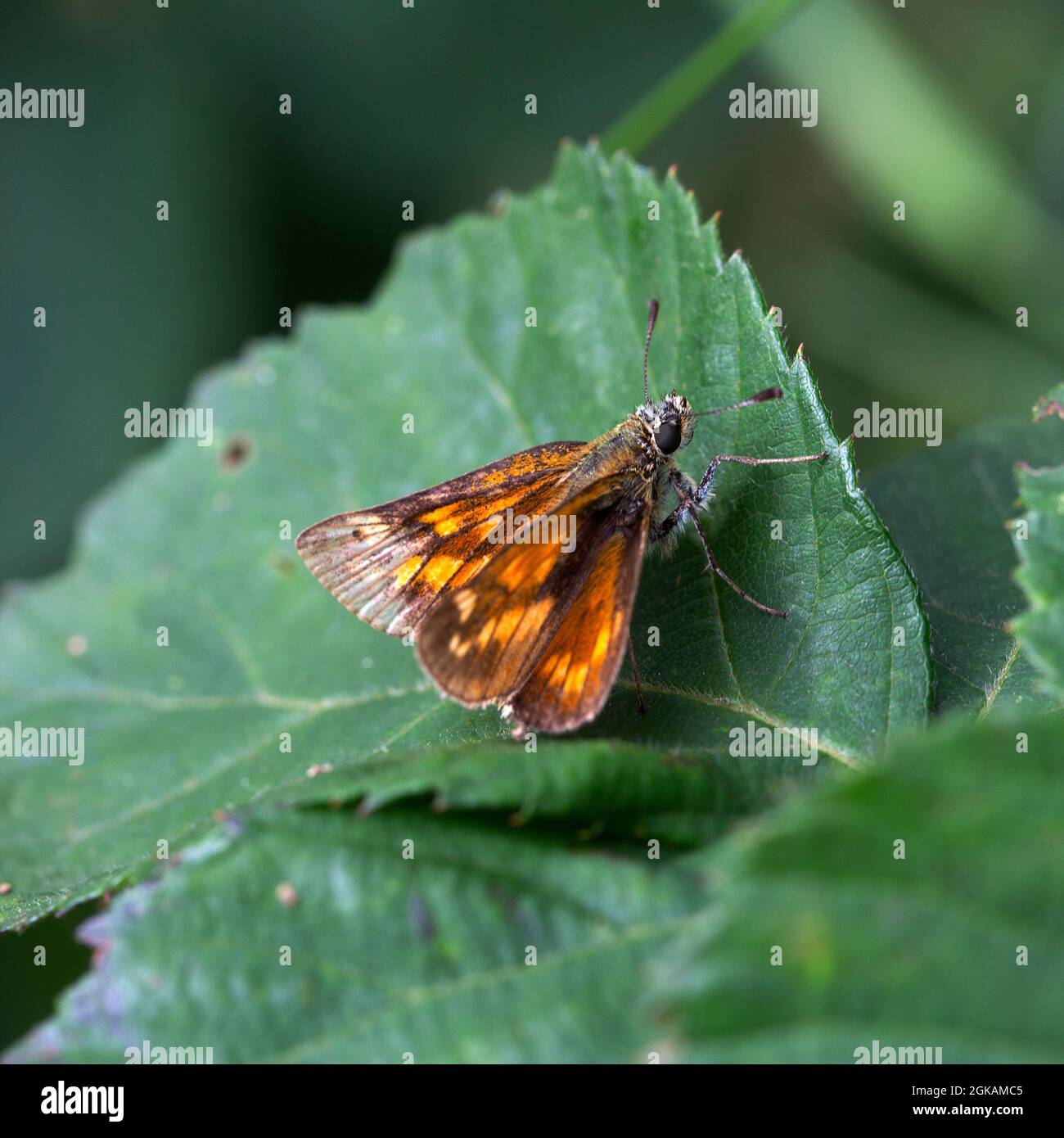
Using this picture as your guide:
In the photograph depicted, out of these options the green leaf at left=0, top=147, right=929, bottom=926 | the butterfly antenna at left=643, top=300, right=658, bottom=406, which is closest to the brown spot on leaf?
the green leaf at left=0, top=147, right=929, bottom=926

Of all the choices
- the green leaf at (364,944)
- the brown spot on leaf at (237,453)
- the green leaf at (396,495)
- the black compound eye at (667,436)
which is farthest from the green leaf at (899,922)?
the brown spot on leaf at (237,453)

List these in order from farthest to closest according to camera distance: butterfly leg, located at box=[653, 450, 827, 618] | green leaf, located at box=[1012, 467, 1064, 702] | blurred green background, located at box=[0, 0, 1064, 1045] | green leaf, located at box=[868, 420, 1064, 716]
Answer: blurred green background, located at box=[0, 0, 1064, 1045] → butterfly leg, located at box=[653, 450, 827, 618] → green leaf, located at box=[868, 420, 1064, 716] → green leaf, located at box=[1012, 467, 1064, 702]

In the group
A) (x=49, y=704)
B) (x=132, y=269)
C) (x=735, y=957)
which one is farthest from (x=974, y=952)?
(x=132, y=269)

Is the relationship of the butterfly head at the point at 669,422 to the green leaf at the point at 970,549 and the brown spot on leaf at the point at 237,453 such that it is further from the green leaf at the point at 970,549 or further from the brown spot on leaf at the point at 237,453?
the brown spot on leaf at the point at 237,453

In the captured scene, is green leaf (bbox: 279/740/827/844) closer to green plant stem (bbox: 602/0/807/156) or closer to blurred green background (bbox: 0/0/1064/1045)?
green plant stem (bbox: 602/0/807/156)

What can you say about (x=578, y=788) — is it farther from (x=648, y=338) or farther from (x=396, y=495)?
(x=396, y=495)

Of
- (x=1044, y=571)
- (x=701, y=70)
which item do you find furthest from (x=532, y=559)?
(x=701, y=70)
